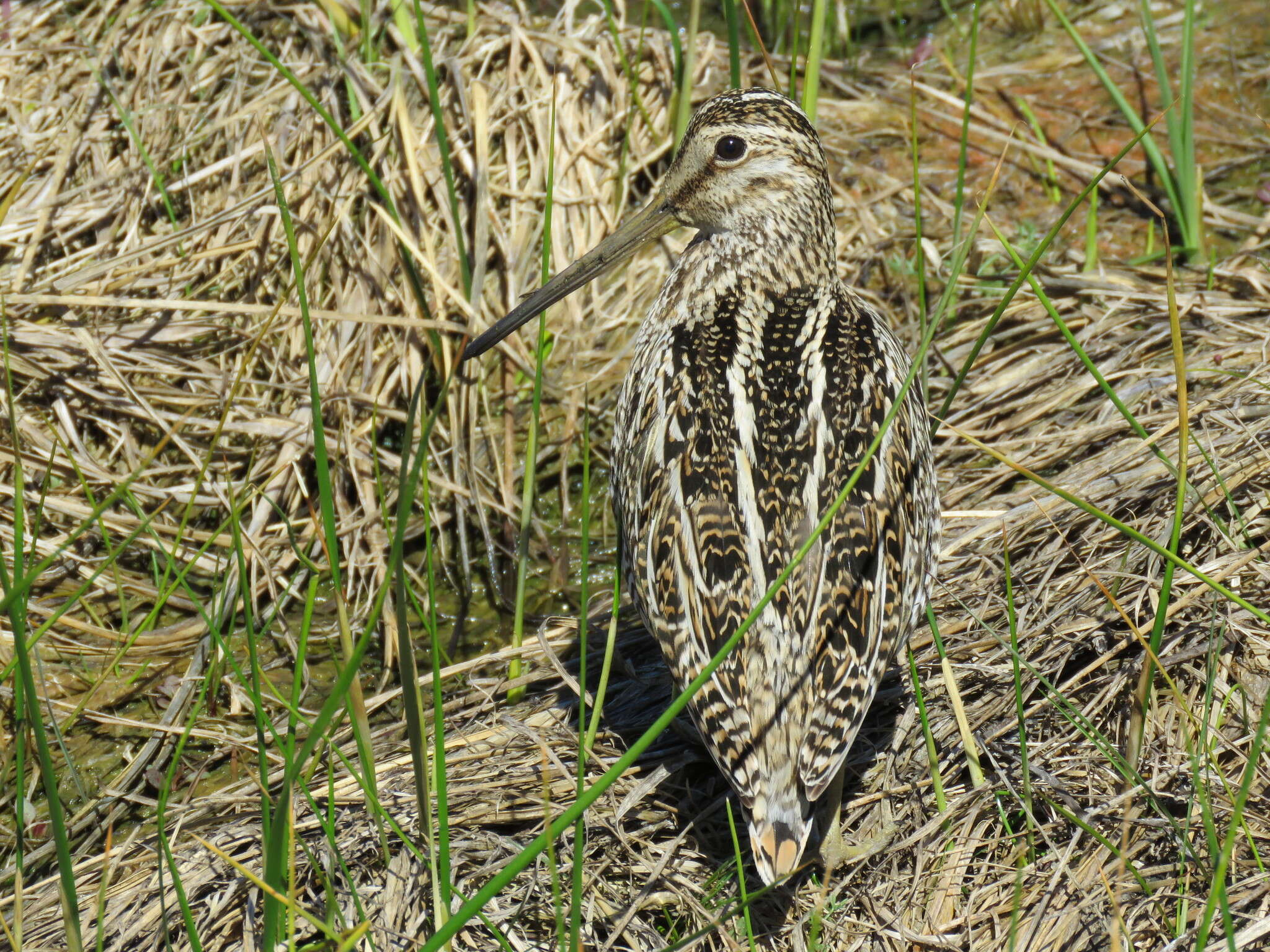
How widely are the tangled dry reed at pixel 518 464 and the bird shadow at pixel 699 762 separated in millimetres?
14

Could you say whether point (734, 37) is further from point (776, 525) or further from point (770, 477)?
point (776, 525)

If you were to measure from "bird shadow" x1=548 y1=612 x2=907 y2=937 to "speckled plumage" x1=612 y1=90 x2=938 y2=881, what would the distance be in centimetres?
29

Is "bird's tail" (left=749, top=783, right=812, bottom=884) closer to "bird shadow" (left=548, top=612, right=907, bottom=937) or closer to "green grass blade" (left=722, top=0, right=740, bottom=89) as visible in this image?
"bird shadow" (left=548, top=612, right=907, bottom=937)

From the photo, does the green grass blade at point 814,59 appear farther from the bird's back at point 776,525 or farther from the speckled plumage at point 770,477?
the bird's back at point 776,525

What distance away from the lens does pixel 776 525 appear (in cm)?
274

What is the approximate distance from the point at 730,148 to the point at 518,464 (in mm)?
1484

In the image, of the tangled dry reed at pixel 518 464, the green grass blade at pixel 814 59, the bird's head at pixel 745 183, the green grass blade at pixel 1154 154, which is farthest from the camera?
the green grass blade at pixel 1154 154

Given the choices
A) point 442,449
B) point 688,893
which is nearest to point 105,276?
point 442,449

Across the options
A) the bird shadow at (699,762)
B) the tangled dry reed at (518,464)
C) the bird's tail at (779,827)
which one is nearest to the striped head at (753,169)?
the tangled dry reed at (518,464)

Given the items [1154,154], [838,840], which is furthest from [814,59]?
[838,840]

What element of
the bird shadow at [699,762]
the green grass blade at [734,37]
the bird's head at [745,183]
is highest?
the green grass blade at [734,37]

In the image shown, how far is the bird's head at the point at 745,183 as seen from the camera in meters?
3.39

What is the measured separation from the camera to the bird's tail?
102 inches

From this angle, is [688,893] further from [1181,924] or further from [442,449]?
[442,449]
